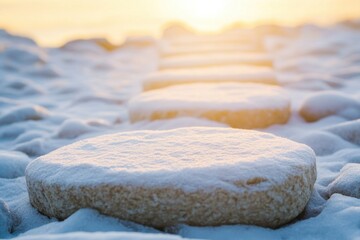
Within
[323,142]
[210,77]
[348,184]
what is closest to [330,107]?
[323,142]

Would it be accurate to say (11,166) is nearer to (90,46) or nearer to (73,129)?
(73,129)

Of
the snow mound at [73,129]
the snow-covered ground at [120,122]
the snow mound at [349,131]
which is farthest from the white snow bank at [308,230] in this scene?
the snow mound at [73,129]

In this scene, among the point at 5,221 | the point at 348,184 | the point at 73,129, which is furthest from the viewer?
the point at 73,129

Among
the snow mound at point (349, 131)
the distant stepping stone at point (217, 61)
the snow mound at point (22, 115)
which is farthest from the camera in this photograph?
the distant stepping stone at point (217, 61)

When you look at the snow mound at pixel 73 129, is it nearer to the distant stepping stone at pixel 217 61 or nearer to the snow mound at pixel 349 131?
the snow mound at pixel 349 131

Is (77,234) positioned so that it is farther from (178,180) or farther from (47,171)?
(47,171)

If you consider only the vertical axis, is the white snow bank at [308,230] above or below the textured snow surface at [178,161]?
below

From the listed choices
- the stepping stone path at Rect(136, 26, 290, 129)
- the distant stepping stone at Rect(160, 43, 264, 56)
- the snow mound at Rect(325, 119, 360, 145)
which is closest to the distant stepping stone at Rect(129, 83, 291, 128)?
the stepping stone path at Rect(136, 26, 290, 129)

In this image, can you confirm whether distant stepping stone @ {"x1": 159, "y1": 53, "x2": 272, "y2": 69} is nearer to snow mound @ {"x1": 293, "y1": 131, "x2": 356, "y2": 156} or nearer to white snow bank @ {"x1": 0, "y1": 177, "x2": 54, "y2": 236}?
snow mound @ {"x1": 293, "y1": 131, "x2": 356, "y2": 156}
